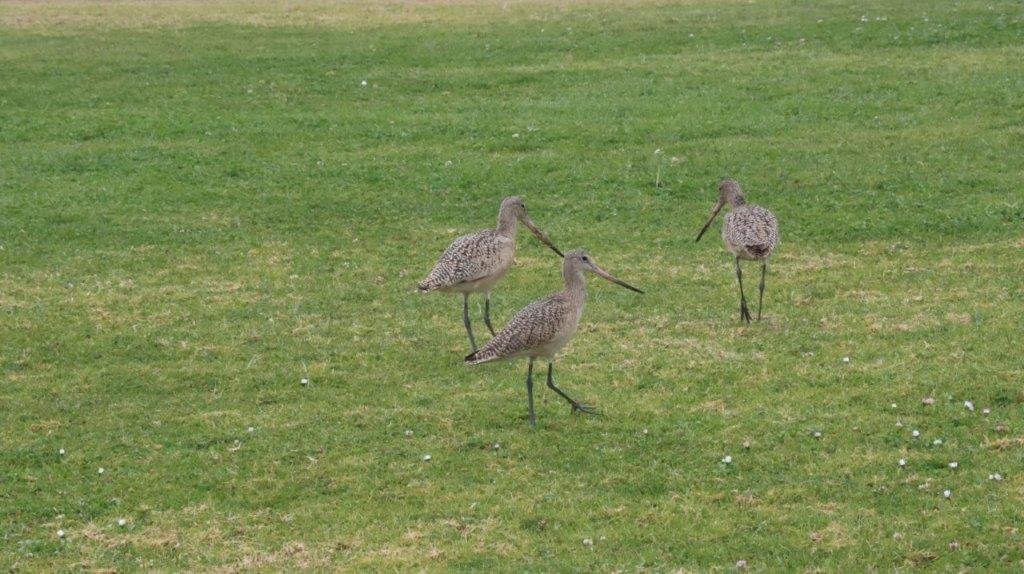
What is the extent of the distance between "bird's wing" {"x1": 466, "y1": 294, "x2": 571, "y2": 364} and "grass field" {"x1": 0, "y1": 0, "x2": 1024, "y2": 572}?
27.3 inches

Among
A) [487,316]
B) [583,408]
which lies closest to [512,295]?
[487,316]

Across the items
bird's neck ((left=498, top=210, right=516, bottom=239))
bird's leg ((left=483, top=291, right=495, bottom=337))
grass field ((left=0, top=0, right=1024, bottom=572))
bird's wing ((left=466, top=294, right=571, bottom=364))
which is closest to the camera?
grass field ((left=0, top=0, right=1024, bottom=572))

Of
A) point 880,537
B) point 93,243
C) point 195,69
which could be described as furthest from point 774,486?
point 195,69

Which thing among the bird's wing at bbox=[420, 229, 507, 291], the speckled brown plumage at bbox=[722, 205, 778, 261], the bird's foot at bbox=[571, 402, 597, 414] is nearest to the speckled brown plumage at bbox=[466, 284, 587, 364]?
the bird's foot at bbox=[571, 402, 597, 414]

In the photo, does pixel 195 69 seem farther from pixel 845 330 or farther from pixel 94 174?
pixel 845 330

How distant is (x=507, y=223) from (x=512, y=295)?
3.87 ft

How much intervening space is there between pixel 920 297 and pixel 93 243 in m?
10.6

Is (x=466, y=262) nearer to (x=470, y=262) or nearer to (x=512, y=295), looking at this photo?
(x=470, y=262)

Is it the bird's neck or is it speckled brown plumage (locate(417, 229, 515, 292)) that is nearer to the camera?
speckled brown plumage (locate(417, 229, 515, 292))

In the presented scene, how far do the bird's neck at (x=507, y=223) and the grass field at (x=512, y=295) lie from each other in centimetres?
101

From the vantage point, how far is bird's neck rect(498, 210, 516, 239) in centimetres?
1527

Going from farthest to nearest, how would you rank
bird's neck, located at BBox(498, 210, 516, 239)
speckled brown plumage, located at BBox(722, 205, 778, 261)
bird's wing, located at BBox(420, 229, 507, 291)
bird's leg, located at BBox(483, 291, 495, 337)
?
bird's neck, located at BBox(498, 210, 516, 239) < bird's leg, located at BBox(483, 291, 495, 337) < speckled brown plumage, located at BBox(722, 205, 778, 261) < bird's wing, located at BBox(420, 229, 507, 291)

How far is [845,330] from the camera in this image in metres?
14.1

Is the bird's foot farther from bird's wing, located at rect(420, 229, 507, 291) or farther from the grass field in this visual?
bird's wing, located at rect(420, 229, 507, 291)
